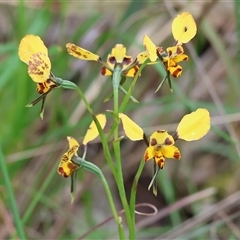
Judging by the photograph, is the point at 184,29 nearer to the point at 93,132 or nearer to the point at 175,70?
the point at 175,70

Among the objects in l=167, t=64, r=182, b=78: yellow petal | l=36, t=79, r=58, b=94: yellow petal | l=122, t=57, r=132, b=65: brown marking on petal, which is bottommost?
l=167, t=64, r=182, b=78: yellow petal

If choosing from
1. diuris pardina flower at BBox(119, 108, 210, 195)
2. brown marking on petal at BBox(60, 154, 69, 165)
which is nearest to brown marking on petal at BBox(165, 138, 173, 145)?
diuris pardina flower at BBox(119, 108, 210, 195)

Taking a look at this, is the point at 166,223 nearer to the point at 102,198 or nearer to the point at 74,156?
the point at 102,198

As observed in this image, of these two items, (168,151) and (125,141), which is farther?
(125,141)

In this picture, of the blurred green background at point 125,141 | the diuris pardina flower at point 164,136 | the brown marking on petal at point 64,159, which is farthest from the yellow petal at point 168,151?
the blurred green background at point 125,141

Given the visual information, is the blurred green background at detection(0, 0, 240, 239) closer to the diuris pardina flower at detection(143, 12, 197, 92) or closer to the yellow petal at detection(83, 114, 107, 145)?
the yellow petal at detection(83, 114, 107, 145)

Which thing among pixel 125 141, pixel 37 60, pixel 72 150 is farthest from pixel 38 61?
pixel 125 141

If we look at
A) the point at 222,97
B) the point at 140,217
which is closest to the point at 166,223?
the point at 140,217

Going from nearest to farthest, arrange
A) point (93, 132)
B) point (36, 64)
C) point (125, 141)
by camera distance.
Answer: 1. point (36, 64)
2. point (93, 132)
3. point (125, 141)
